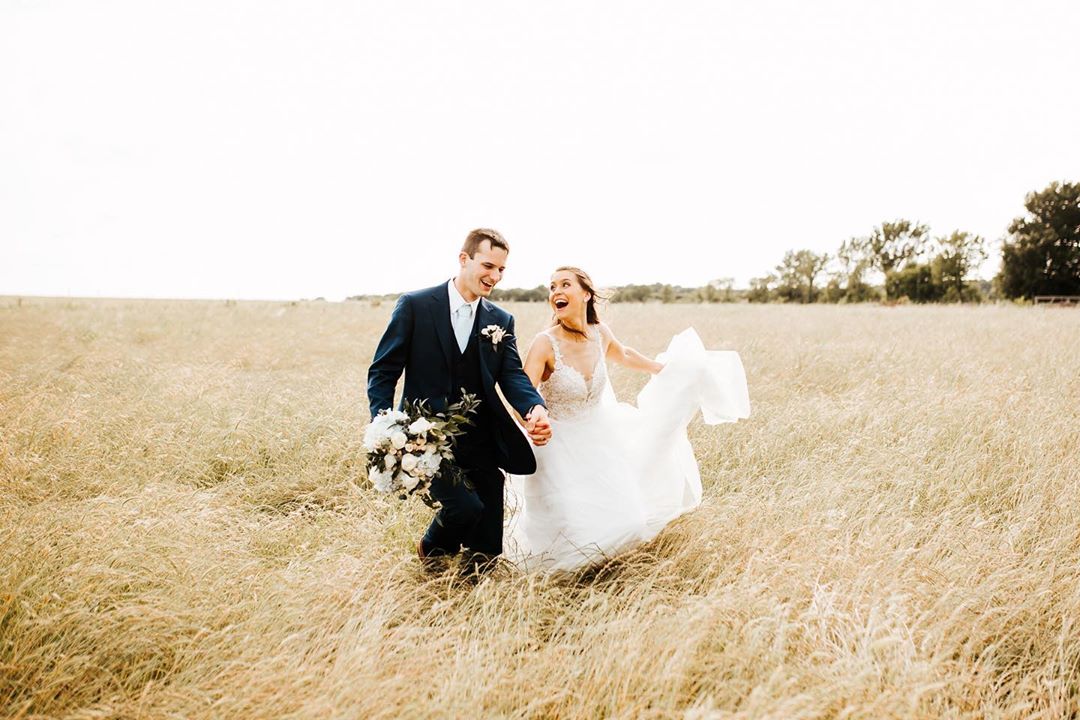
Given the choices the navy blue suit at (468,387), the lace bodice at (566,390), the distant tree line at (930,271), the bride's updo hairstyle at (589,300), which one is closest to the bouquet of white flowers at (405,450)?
the navy blue suit at (468,387)

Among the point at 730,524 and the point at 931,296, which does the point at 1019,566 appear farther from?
the point at 931,296

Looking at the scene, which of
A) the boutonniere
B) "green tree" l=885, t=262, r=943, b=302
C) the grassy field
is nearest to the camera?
the grassy field

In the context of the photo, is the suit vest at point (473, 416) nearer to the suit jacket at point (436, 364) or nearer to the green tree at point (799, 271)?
the suit jacket at point (436, 364)

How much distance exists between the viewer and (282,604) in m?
2.75

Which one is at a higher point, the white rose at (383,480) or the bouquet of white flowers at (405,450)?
the bouquet of white flowers at (405,450)

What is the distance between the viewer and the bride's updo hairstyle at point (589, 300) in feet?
12.9

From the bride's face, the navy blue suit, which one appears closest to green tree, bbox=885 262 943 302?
the bride's face

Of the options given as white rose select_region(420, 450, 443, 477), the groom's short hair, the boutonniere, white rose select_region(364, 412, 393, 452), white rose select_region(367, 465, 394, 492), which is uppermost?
the groom's short hair

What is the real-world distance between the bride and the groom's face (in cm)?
73

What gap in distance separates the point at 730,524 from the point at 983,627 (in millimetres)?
1340

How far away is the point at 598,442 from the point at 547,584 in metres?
0.99

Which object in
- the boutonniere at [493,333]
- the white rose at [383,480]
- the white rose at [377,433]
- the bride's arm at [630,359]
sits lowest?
the white rose at [383,480]

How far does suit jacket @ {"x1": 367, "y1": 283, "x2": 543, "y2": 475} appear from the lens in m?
3.19

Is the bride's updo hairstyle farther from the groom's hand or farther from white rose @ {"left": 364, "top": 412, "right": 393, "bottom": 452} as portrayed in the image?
white rose @ {"left": 364, "top": 412, "right": 393, "bottom": 452}
